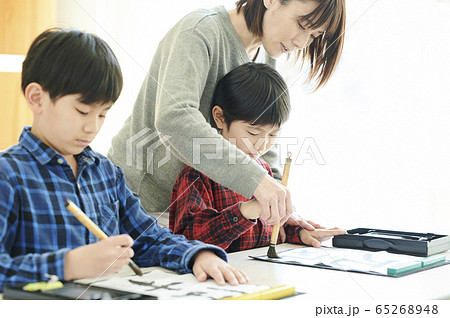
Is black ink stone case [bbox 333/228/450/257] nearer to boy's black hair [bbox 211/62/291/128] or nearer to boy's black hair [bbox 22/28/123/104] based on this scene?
boy's black hair [bbox 211/62/291/128]

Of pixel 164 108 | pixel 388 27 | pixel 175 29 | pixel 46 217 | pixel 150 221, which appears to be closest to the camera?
pixel 46 217

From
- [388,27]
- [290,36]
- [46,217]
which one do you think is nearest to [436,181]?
[388,27]

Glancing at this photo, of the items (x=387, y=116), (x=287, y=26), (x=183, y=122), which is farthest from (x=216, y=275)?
(x=387, y=116)

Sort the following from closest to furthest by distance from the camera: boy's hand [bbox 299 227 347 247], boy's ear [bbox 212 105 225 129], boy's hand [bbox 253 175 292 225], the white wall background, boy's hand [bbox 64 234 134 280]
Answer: boy's hand [bbox 64 234 134 280] < boy's hand [bbox 253 175 292 225] < boy's hand [bbox 299 227 347 247] < boy's ear [bbox 212 105 225 129] < the white wall background

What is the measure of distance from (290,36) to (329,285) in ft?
2.34

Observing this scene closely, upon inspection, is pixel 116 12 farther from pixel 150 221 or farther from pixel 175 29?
pixel 150 221

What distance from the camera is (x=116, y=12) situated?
215 cm

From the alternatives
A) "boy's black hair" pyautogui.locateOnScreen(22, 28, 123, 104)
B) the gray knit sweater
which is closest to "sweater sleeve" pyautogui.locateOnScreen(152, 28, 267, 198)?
the gray knit sweater

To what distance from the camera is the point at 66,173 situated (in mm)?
891

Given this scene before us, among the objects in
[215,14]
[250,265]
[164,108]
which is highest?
[215,14]

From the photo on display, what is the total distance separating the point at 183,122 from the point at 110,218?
0.87 feet

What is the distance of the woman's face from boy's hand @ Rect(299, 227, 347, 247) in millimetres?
461

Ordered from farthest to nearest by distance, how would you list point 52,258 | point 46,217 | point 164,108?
point 164,108, point 46,217, point 52,258

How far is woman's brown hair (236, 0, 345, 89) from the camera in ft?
4.38
